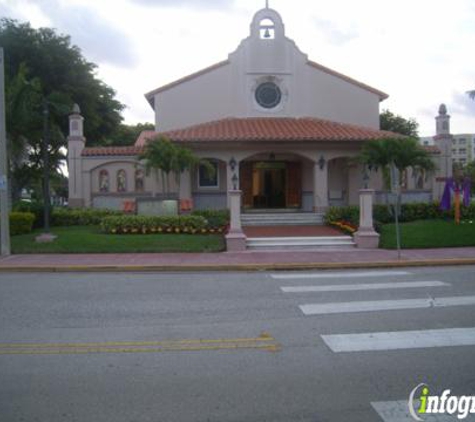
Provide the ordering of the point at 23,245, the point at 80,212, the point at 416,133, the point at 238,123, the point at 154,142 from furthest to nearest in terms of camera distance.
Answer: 1. the point at 416,133
2. the point at 238,123
3. the point at 80,212
4. the point at 154,142
5. the point at 23,245

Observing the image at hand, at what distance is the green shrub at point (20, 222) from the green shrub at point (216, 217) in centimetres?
635

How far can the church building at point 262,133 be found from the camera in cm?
2188

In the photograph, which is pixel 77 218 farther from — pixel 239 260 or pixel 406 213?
pixel 406 213

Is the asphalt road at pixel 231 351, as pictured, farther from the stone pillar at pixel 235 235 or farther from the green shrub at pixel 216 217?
the green shrub at pixel 216 217

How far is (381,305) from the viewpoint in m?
7.84

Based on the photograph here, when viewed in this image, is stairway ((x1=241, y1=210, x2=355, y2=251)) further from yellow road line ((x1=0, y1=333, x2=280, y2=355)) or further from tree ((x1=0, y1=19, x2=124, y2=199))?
tree ((x1=0, y1=19, x2=124, y2=199))

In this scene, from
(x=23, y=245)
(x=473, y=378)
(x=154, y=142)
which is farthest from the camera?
(x=154, y=142)

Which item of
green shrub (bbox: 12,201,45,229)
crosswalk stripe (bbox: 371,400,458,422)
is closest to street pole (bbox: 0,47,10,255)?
green shrub (bbox: 12,201,45,229)

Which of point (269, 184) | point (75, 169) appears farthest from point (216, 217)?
point (75, 169)

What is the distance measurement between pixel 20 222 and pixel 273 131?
37.0ft

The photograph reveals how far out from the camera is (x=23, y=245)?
15.6 m

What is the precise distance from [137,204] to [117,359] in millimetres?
14633

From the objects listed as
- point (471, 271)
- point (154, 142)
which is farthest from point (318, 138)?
point (471, 271)

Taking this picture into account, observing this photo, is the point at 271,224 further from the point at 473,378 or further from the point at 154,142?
the point at 473,378
